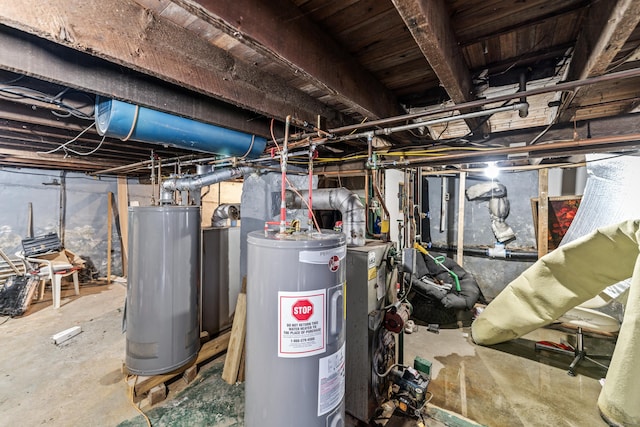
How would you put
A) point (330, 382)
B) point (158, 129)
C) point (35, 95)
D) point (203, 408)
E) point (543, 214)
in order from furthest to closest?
point (543, 214)
point (203, 408)
point (158, 129)
point (35, 95)
point (330, 382)

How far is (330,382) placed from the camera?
124 centimetres

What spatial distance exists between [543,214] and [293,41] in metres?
4.31

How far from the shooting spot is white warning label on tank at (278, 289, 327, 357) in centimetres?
116

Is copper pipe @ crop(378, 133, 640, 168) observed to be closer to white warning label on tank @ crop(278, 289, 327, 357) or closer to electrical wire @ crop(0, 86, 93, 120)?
white warning label on tank @ crop(278, 289, 327, 357)

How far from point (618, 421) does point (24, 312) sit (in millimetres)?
6341

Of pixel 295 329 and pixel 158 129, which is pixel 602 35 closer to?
pixel 295 329

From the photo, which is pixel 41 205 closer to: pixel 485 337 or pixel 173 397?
pixel 173 397

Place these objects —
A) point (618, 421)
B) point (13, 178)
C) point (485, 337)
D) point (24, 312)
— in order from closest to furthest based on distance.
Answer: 1. point (618, 421)
2. point (485, 337)
3. point (24, 312)
4. point (13, 178)

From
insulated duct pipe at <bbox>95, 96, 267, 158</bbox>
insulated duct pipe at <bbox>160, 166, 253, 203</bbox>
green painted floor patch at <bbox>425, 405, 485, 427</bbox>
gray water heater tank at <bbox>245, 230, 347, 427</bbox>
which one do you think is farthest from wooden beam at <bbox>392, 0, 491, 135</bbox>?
green painted floor patch at <bbox>425, 405, 485, 427</bbox>

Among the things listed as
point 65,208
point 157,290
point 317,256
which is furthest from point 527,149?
point 65,208

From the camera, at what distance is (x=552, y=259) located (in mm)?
2273

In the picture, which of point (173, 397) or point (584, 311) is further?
point (584, 311)

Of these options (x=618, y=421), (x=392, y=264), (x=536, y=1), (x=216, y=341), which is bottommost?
(x=216, y=341)

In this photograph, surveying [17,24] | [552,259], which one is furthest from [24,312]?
[552,259]
